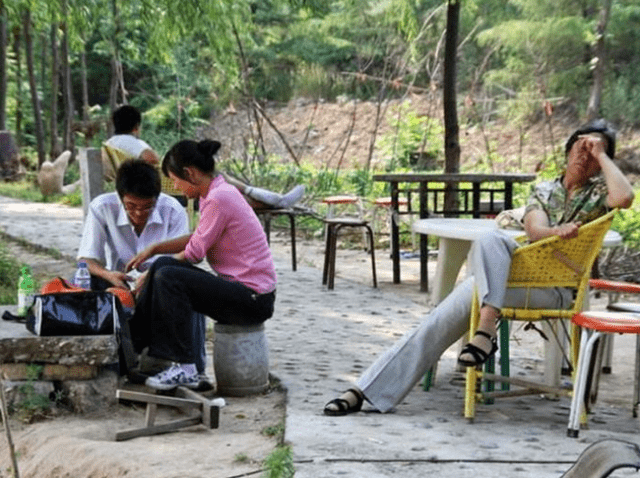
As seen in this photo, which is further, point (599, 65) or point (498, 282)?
point (599, 65)

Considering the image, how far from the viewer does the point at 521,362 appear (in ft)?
26.0

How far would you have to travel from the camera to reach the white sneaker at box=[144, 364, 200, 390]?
6434mm

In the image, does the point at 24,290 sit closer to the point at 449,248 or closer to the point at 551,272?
the point at 449,248

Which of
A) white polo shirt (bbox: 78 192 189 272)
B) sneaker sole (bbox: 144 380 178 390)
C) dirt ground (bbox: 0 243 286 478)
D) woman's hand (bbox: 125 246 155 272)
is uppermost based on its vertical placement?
white polo shirt (bbox: 78 192 189 272)

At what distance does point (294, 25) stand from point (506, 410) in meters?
28.4

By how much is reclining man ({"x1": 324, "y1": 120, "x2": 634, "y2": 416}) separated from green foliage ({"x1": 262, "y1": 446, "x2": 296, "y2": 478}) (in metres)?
0.95

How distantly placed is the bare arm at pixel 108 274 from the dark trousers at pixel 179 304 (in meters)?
0.40

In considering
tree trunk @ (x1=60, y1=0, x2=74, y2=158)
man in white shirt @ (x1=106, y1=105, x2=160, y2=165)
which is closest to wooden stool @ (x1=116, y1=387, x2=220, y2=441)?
man in white shirt @ (x1=106, y1=105, x2=160, y2=165)

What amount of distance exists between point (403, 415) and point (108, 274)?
1.70 metres

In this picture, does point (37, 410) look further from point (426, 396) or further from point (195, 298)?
point (426, 396)

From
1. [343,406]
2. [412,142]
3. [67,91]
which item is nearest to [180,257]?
[343,406]

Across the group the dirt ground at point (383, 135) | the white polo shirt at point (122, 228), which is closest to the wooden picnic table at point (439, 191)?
the white polo shirt at point (122, 228)

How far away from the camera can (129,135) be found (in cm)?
1050

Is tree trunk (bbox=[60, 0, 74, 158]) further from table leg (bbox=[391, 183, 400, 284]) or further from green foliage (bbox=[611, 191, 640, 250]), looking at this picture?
table leg (bbox=[391, 183, 400, 284])
